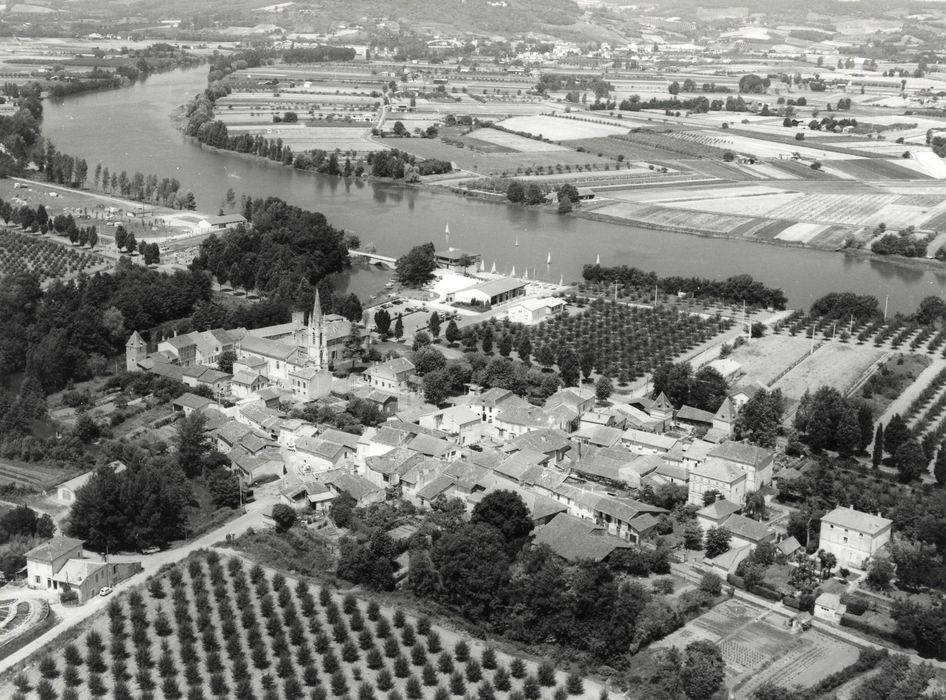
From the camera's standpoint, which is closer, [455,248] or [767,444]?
[767,444]

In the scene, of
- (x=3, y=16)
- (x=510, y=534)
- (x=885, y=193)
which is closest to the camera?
(x=510, y=534)

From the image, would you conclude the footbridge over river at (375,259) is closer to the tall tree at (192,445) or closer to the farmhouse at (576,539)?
the tall tree at (192,445)

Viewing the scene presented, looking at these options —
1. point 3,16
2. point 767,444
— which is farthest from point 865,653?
point 3,16

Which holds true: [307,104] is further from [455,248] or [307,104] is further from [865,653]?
[865,653]

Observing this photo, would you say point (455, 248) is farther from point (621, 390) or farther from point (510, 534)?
point (510, 534)

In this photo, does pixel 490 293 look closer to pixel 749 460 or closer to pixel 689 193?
pixel 749 460

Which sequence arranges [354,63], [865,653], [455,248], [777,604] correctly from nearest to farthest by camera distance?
[865,653]
[777,604]
[455,248]
[354,63]
